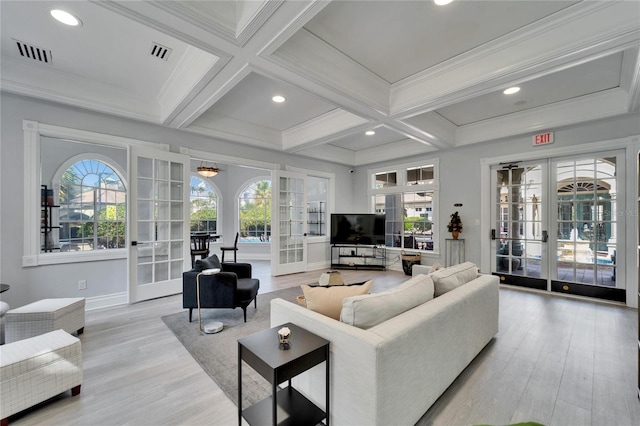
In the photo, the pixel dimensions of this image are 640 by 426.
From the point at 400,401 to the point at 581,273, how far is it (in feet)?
15.5

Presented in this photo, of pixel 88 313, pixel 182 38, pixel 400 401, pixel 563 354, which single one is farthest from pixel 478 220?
pixel 88 313

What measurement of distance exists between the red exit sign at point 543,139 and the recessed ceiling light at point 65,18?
6.36 meters

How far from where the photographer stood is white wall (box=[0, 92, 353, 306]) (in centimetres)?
316

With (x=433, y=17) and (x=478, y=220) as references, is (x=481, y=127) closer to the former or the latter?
(x=478, y=220)

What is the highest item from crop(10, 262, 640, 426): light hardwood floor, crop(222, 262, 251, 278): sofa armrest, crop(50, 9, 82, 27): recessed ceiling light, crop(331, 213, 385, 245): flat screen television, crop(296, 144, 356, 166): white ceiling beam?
crop(50, 9, 82, 27): recessed ceiling light

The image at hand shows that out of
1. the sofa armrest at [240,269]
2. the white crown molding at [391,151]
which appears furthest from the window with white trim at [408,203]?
the sofa armrest at [240,269]

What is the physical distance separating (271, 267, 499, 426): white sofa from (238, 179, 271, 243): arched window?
23.4 feet

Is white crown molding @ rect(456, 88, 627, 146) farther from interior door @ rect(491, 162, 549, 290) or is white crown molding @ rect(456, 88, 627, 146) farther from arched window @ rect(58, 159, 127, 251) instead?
arched window @ rect(58, 159, 127, 251)

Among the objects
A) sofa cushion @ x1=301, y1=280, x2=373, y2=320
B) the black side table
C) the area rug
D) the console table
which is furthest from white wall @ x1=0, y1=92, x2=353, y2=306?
the console table

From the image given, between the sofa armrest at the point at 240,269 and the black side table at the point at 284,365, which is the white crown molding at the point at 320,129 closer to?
the sofa armrest at the point at 240,269

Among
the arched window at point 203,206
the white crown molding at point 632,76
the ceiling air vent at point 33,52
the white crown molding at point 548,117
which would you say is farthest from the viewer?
the arched window at point 203,206

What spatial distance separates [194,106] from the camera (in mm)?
3562

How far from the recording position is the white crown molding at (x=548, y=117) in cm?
374

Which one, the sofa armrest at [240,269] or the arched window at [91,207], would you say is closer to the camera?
the sofa armrest at [240,269]
